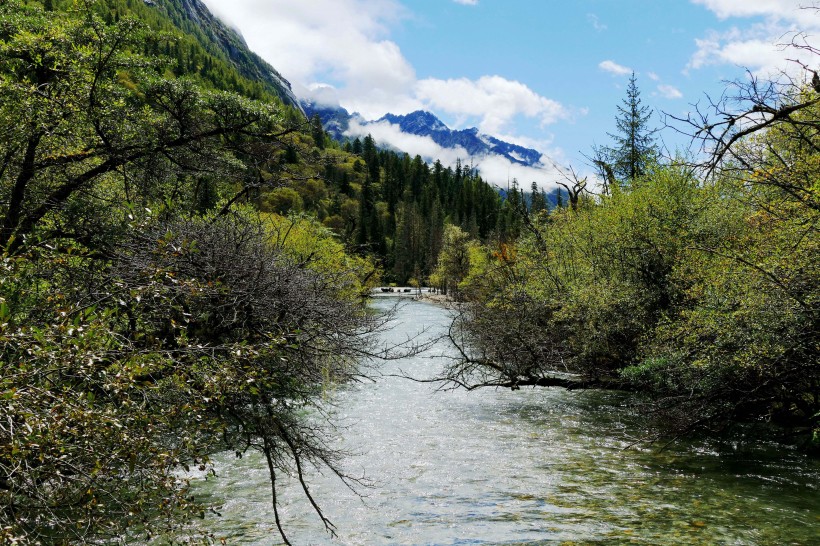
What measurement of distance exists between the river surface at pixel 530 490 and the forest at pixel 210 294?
1.13 m

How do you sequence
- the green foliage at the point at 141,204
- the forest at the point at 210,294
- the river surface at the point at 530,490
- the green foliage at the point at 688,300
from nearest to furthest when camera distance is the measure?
the forest at the point at 210,294 → the green foliage at the point at 141,204 → the river surface at the point at 530,490 → the green foliage at the point at 688,300

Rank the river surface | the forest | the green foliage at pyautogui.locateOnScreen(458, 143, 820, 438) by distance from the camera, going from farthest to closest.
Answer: the green foliage at pyautogui.locateOnScreen(458, 143, 820, 438) → the river surface → the forest

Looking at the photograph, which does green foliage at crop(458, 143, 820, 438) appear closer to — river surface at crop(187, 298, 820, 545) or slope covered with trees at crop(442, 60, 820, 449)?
slope covered with trees at crop(442, 60, 820, 449)

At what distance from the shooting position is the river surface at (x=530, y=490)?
1008cm

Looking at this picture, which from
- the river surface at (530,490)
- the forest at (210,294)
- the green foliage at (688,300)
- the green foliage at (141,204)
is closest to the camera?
the forest at (210,294)

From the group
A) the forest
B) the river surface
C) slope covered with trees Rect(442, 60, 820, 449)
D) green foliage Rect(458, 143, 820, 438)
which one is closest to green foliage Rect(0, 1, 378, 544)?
the forest

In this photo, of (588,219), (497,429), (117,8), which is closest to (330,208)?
(117,8)

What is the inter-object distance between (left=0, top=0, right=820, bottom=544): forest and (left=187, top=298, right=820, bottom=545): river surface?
1134mm

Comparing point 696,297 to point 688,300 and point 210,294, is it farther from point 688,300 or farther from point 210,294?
point 210,294

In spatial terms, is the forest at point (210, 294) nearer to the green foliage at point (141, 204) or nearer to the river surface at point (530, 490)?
the green foliage at point (141, 204)

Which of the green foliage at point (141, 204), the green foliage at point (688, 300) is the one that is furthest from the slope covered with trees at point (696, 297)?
the green foliage at point (141, 204)

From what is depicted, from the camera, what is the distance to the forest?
14.9 feet

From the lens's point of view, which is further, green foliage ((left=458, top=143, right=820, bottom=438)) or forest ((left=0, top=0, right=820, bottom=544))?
green foliage ((left=458, top=143, right=820, bottom=438))

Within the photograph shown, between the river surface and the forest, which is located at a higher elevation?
the forest
